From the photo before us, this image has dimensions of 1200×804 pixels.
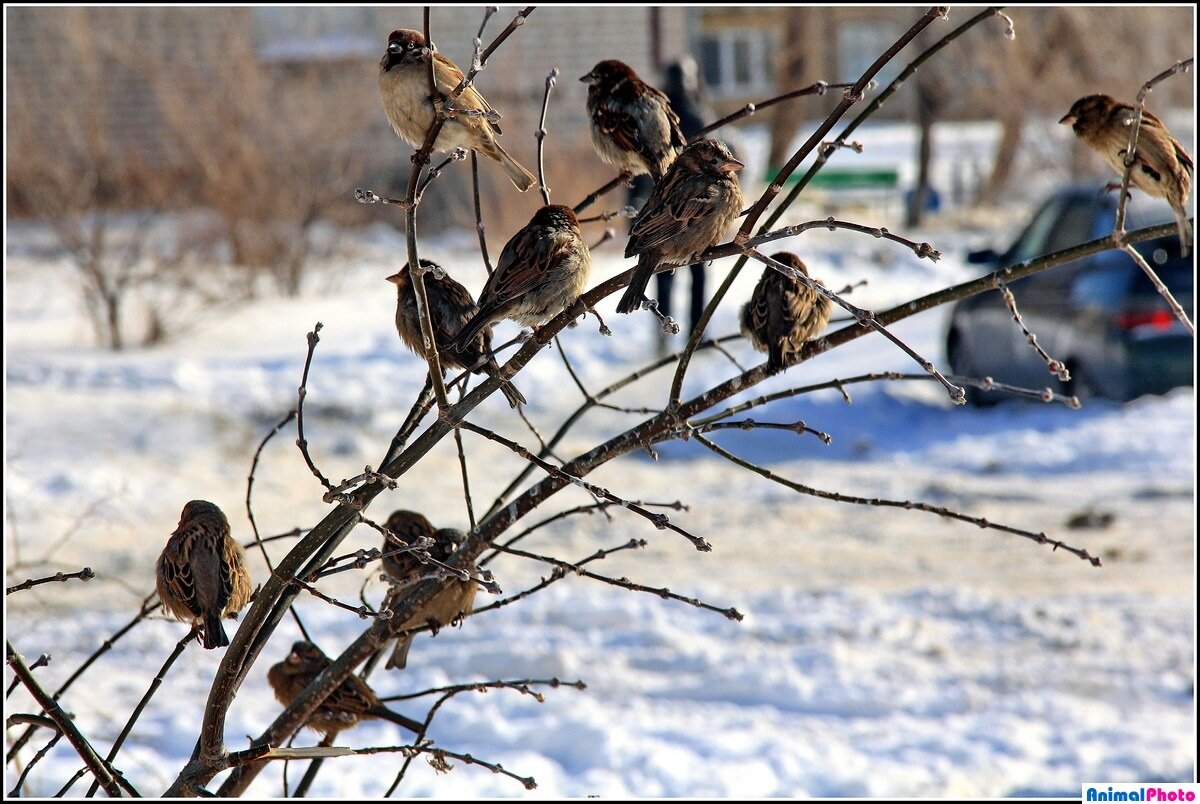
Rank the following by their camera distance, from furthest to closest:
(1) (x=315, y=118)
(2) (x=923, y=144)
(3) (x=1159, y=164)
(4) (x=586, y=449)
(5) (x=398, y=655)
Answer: (2) (x=923, y=144) < (1) (x=315, y=118) < (4) (x=586, y=449) < (5) (x=398, y=655) < (3) (x=1159, y=164)

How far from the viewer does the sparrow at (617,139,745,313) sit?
2531 millimetres

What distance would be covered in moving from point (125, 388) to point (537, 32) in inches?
454

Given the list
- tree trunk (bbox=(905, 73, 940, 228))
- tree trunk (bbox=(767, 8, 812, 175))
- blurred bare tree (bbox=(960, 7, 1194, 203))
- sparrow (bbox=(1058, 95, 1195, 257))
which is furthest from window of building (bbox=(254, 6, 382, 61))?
sparrow (bbox=(1058, 95, 1195, 257))

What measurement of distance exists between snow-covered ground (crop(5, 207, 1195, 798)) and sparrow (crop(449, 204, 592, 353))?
146cm

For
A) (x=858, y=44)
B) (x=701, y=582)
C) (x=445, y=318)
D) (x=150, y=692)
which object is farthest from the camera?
(x=858, y=44)

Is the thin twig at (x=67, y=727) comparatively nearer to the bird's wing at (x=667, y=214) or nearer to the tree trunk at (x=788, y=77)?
the bird's wing at (x=667, y=214)

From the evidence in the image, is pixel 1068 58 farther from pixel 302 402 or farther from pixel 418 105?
pixel 302 402

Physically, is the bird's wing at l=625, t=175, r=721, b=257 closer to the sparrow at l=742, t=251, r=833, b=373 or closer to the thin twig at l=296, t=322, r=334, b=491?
the sparrow at l=742, t=251, r=833, b=373

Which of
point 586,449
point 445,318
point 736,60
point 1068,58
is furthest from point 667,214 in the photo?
point 736,60

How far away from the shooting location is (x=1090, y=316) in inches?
365

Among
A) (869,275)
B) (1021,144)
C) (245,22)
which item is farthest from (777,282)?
(1021,144)

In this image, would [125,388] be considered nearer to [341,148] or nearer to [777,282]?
[341,148]

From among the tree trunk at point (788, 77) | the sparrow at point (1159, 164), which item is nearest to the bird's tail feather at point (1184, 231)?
the sparrow at point (1159, 164)

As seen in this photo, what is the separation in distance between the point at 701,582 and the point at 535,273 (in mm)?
4579
